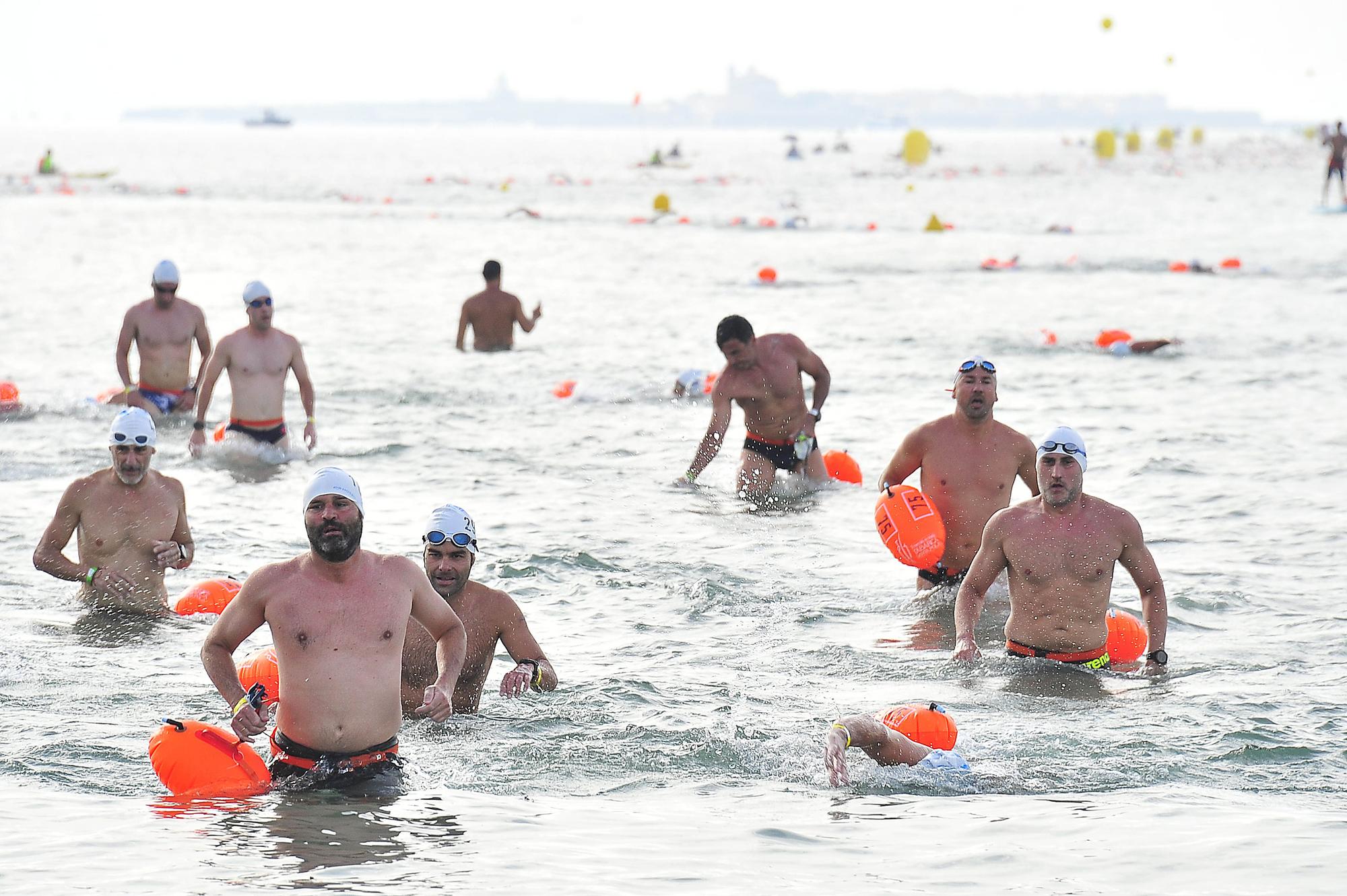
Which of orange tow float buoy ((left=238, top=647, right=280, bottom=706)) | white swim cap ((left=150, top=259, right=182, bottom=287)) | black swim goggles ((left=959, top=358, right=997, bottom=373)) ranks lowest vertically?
orange tow float buoy ((left=238, top=647, right=280, bottom=706))

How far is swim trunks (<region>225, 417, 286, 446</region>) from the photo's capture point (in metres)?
13.5

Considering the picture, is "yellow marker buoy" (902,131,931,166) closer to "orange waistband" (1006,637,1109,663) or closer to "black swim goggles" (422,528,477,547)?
"orange waistband" (1006,637,1109,663)

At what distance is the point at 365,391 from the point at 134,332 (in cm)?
410

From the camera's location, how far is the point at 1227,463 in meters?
14.2

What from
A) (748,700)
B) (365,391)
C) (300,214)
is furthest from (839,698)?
(300,214)

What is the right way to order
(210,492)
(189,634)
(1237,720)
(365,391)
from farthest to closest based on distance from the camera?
(365,391) < (210,492) < (189,634) < (1237,720)

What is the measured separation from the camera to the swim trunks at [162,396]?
14.7 m

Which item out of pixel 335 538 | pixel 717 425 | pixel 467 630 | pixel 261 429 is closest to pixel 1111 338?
pixel 717 425

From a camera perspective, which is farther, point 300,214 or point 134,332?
point 300,214

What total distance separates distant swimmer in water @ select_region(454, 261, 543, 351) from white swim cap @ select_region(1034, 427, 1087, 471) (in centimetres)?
1228

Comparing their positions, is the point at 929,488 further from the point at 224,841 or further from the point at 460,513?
the point at 224,841

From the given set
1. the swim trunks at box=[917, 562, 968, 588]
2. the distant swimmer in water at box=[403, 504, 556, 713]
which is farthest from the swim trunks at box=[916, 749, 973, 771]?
the swim trunks at box=[917, 562, 968, 588]

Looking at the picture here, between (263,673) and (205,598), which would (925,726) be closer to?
(263,673)

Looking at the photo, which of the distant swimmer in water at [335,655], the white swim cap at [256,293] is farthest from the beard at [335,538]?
the white swim cap at [256,293]
